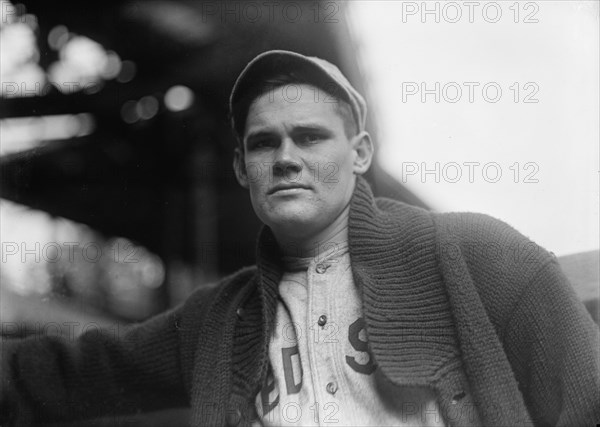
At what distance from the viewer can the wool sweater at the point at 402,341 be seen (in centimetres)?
105

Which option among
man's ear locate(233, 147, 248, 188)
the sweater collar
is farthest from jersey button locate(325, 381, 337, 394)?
man's ear locate(233, 147, 248, 188)

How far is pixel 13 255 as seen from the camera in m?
1.71

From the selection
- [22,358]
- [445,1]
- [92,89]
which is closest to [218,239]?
[92,89]

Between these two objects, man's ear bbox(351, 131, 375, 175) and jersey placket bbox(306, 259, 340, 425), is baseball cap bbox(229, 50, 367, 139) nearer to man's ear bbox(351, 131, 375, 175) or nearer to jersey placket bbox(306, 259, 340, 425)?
man's ear bbox(351, 131, 375, 175)

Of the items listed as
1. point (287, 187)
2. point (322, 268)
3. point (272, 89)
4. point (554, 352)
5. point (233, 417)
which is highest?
point (272, 89)

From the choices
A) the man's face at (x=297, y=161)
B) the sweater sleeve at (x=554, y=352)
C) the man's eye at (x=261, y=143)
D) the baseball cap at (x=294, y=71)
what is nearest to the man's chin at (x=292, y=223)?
the man's face at (x=297, y=161)

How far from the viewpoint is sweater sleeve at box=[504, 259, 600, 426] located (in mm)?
987

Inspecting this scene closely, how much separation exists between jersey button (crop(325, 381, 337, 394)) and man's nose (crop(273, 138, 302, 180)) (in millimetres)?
379

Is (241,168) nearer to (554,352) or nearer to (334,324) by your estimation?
(334,324)

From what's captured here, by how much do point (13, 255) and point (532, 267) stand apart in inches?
51.8

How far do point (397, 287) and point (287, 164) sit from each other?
12.0 inches

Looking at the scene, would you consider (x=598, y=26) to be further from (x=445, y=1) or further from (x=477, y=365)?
(x=477, y=365)

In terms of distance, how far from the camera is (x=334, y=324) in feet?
3.89

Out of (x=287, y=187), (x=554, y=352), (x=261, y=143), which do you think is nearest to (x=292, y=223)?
(x=287, y=187)
